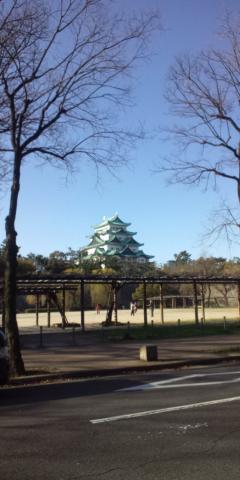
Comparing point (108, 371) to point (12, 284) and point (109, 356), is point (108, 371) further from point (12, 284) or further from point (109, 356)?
point (109, 356)

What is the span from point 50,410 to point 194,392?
300 centimetres

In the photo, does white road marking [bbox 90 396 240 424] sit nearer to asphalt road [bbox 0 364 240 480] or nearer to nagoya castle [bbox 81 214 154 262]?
asphalt road [bbox 0 364 240 480]

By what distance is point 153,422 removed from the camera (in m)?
7.92

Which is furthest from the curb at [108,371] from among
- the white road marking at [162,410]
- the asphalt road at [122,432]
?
the white road marking at [162,410]

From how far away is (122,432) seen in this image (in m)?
7.32

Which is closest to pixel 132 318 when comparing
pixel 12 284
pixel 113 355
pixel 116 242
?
pixel 113 355

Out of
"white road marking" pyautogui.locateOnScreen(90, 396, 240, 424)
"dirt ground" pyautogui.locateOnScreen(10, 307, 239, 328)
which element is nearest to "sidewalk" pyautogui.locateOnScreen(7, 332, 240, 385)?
"white road marking" pyautogui.locateOnScreen(90, 396, 240, 424)

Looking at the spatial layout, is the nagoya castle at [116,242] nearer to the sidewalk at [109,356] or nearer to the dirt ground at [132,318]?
the dirt ground at [132,318]

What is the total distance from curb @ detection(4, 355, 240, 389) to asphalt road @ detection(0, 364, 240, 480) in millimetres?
1131

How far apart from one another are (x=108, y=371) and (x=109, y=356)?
3530 millimetres

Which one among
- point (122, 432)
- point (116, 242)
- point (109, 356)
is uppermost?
point (116, 242)

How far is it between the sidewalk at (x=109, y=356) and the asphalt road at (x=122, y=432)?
2.48 metres

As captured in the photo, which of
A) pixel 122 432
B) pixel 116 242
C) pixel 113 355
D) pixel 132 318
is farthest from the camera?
pixel 116 242

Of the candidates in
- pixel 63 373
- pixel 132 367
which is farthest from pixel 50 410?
pixel 132 367
